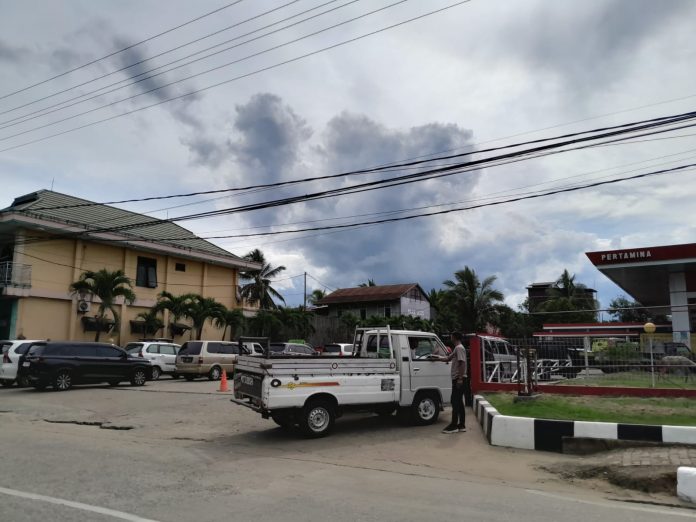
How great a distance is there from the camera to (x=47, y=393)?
57.1 ft

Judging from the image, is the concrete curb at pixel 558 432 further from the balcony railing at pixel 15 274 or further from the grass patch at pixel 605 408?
the balcony railing at pixel 15 274

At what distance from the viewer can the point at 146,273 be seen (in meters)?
34.2

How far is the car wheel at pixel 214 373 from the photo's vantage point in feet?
77.9

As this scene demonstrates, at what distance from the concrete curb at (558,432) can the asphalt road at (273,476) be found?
31 centimetres

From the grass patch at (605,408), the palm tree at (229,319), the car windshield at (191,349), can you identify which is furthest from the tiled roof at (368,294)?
the grass patch at (605,408)

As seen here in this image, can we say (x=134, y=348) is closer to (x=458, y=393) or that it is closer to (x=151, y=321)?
(x=151, y=321)

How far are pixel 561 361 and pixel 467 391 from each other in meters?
2.68

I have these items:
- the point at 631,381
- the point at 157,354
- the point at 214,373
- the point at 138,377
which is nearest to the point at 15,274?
the point at 157,354

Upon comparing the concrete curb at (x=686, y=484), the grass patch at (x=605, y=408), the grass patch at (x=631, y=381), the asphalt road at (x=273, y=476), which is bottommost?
the asphalt road at (x=273, y=476)

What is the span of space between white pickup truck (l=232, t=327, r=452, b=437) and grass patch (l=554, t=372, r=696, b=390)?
4080 mm

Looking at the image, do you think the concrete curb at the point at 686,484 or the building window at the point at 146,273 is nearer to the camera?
the concrete curb at the point at 686,484

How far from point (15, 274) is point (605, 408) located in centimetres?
2701

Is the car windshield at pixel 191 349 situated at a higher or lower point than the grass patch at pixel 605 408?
higher

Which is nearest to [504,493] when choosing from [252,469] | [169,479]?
[252,469]
